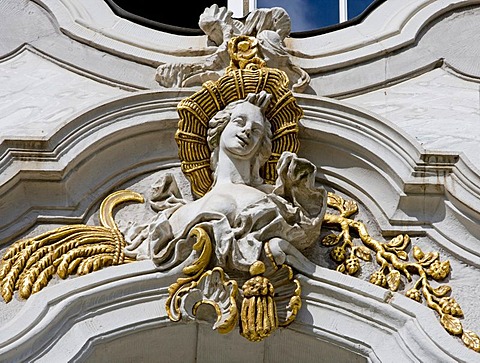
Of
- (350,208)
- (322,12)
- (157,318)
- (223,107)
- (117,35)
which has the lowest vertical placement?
(157,318)

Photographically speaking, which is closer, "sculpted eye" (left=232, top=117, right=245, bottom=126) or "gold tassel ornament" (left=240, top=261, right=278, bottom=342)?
"gold tassel ornament" (left=240, top=261, right=278, bottom=342)

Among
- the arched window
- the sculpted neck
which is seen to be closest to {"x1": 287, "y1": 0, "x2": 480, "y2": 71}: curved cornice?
the arched window

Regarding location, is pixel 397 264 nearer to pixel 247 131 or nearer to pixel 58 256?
pixel 247 131

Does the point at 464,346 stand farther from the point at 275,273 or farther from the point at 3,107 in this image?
the point at 3,107

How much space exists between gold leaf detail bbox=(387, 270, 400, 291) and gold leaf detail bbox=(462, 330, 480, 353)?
355 mm

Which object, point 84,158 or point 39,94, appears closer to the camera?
point 84,158

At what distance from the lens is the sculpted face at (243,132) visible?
6.02 m

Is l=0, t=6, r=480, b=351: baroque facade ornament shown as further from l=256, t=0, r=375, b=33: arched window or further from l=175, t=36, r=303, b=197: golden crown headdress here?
l=256, t=0, r=375, b=33: arched window

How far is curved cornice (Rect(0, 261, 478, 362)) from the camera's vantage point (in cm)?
550

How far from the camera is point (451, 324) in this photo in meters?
5.63

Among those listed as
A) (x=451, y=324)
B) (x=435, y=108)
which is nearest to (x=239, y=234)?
(x=451, y=324)

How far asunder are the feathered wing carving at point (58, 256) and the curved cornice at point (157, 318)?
0.35 feet

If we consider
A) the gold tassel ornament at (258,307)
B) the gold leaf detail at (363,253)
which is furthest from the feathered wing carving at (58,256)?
the gold leaf detail at (363,253)

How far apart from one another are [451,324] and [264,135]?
1.17 metres
